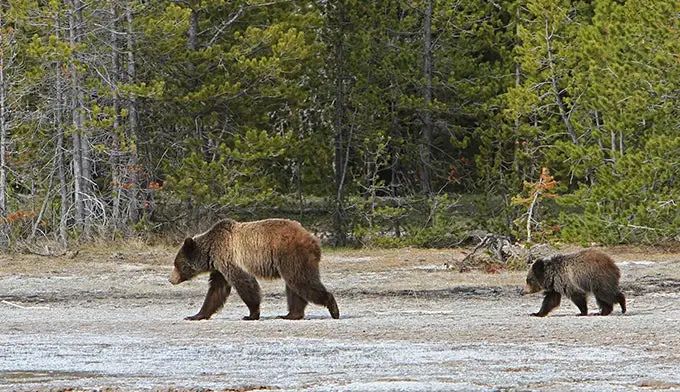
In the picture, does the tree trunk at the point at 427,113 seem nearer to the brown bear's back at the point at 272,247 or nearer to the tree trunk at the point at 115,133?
the tree trunk at the point at 115,133

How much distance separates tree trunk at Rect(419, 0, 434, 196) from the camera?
115 ft

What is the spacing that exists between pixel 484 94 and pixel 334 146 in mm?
4014

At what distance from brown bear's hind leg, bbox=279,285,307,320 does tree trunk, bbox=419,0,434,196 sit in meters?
17.5

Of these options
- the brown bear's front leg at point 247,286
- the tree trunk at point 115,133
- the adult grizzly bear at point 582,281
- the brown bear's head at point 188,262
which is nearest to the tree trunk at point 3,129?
the tree trunk at point 115,133

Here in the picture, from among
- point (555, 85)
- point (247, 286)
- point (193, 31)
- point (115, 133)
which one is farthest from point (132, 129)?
point (247, 286)

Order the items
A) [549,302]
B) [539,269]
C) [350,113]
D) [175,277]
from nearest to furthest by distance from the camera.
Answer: [549,302], [539,269], [175,277], [350,113]

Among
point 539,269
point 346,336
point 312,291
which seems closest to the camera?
point 346,336

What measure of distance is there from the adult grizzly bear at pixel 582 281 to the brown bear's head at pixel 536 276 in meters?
0.06

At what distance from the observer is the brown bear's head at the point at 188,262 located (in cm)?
1881

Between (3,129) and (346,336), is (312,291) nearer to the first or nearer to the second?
(346,336)

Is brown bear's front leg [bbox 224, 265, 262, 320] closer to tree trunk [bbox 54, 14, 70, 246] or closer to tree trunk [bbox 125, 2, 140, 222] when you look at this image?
tree trunk [bbox 54, 14, 70, 246]

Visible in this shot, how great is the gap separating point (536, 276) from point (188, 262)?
15.6ft

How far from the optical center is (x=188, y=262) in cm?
1898

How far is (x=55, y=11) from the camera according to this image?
30.1 m
